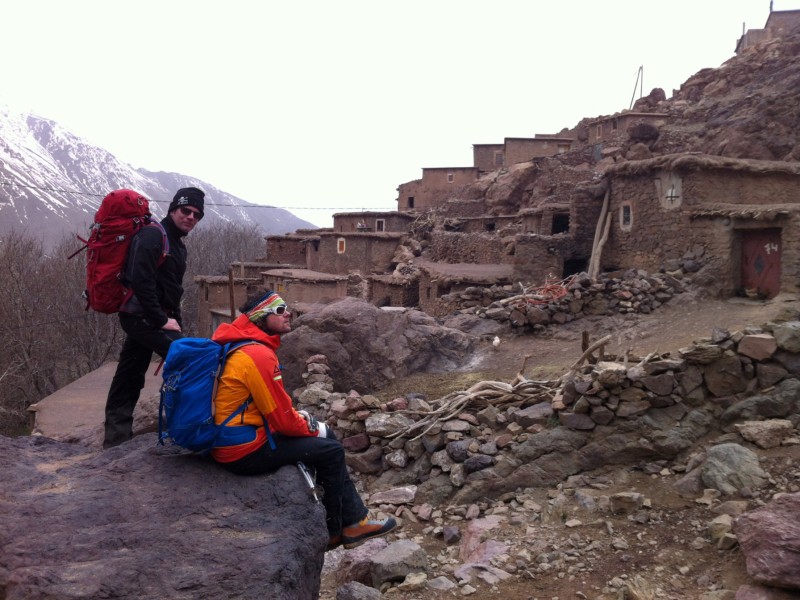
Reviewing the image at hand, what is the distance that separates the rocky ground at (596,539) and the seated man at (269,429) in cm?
128

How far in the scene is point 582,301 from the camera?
1277 cm

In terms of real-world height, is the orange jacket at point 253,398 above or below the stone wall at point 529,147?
below

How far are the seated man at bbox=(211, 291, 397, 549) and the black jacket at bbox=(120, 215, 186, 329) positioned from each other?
85 centimetres

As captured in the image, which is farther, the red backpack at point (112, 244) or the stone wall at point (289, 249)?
the stone wall at point (289, 249)

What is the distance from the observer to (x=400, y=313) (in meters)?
10.6

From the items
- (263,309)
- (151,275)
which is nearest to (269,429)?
(263,309)

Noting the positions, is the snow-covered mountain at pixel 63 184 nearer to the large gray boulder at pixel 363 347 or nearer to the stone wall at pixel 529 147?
the stone wall at pixel 529 147

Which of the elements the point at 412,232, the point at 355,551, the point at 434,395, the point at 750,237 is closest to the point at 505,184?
the point at 412,232

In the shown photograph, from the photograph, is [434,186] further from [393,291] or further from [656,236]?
[656,236]

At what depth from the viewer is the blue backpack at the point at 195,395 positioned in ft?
10.5

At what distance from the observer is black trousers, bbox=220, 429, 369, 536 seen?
3365 millimetres

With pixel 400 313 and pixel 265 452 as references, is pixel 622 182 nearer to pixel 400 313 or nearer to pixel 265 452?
pixel 400 313

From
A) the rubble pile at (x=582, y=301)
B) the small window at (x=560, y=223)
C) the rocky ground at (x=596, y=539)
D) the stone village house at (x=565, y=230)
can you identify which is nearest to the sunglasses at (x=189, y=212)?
the rocky ground at (x=596, y=539)

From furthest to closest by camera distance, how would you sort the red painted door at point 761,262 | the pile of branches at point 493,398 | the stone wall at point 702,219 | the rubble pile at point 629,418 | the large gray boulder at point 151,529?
the red painted door at point 761,262 < the stone wall at point 702,219 < the pile of branches at point 493,398 < the rubble pile at point 629,418 < the large gray boulder at point 151,529
